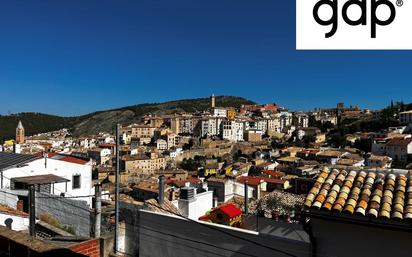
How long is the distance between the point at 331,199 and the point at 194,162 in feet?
183

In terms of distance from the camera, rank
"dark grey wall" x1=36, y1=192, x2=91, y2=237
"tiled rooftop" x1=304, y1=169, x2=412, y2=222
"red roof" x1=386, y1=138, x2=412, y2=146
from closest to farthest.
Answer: "tiled rooftop" x1=304, y1=169, x2=412, y2=222
"dark grey wall" x1=36, y1=192, x2=91, y2=237
"red roof" x1=386, y1=138, x2=412, y2=146

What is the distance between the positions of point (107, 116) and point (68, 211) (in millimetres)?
114075

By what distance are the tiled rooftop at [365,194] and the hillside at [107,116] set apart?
342 feet

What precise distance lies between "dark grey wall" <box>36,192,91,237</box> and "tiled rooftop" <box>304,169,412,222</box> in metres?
5.64

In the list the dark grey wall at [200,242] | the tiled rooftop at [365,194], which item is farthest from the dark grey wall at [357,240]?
the dark grey wall at [200,242]

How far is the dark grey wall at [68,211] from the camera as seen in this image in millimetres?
7910

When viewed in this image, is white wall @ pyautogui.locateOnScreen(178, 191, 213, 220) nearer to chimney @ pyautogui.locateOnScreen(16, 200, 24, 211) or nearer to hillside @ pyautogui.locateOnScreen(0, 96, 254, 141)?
chimney @ pyautogui.locateOnScreen(16, 200, 24, 211)

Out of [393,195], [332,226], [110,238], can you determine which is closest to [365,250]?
[332,226]

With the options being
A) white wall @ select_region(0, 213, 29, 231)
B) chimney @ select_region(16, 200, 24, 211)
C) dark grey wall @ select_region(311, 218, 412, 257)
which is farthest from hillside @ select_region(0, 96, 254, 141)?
dark grey wall @ select_region(311, 218, 412, 257)

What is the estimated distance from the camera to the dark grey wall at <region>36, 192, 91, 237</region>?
7910mm

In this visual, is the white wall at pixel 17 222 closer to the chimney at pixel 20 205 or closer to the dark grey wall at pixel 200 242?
the chimney at pixel 20 205

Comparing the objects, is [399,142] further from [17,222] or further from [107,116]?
[107,116]

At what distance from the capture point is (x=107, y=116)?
388 ft

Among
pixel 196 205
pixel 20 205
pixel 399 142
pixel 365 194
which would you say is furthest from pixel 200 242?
pixel 399 142
